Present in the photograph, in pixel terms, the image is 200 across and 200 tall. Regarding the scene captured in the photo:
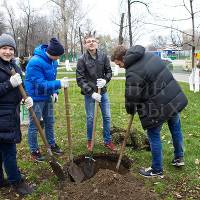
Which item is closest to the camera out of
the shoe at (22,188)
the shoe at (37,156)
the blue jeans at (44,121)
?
the shoe at (22,188)

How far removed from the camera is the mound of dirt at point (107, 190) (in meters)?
4.04

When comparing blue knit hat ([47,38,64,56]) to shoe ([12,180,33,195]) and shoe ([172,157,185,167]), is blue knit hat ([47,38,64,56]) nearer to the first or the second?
shoe ([12,180,33,195])

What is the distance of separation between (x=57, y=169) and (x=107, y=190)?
0.91 meters

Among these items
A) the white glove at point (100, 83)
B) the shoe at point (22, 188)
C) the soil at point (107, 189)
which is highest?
the white glove at point (100, 83)

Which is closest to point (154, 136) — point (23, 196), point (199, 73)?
point (23, 196)

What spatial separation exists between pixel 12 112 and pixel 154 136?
1.87 metres

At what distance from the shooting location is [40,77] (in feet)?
17.0

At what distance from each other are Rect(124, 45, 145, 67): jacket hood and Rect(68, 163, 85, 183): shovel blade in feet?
5.27

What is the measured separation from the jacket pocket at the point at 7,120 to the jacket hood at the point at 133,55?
153 cm

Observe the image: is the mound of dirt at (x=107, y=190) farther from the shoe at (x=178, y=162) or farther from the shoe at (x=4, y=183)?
the shoe at (x=178, y=162)

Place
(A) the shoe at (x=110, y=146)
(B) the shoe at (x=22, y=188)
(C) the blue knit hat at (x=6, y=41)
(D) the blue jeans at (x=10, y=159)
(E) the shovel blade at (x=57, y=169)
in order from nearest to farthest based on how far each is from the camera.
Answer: (C) the blue knit hat at (x=6, y=41) → (D) the blue jeans at (x=10, y=159) → (B) the shoe at (x=22, y=188) → (E) the shovel blade at (x=57, y=169) → (A) the shoe at (x=110, y=146)

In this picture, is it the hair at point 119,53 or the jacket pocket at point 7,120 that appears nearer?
the jacket pocket at point 7,120

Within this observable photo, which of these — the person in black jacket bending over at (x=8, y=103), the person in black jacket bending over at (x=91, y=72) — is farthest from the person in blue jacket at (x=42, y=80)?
the person in black jacket bending over at (x=8, y=103)

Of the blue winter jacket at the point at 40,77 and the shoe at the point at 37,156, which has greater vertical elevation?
the blue winter jacket at the point at 40,77
